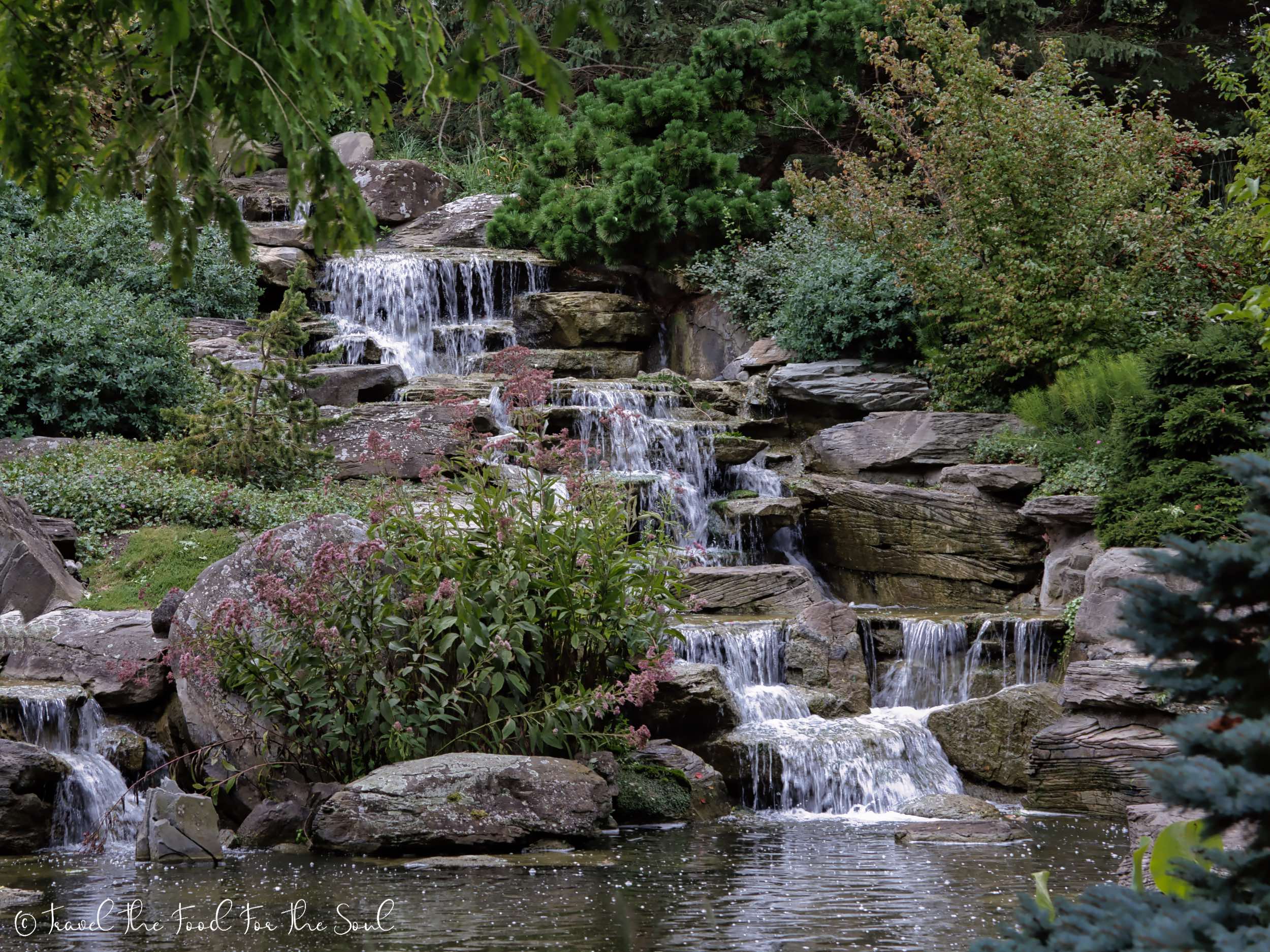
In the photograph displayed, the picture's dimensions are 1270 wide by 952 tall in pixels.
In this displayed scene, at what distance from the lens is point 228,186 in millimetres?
21031

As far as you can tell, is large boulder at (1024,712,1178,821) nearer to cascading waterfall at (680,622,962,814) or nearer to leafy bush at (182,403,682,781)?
cascading waterfall at (680,622,962,814)

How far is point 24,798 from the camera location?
7102mm

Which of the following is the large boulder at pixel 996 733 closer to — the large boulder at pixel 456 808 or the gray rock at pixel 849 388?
the large boulder at pixel 456 808

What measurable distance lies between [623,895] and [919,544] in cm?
757

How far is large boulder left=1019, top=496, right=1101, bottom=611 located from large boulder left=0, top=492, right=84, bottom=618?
28.2ft

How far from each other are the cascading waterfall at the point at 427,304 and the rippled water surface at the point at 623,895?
1107 cm

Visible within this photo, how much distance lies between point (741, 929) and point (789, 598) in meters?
6.44

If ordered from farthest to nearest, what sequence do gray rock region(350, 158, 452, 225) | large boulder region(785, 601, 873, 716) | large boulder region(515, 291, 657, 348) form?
gray rock region(350, 158, 452, 225) < large boulder region(515, 291, 657, 348) < large boulder region(785, 601, 873, 716)

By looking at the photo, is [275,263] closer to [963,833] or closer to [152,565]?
[152,565]

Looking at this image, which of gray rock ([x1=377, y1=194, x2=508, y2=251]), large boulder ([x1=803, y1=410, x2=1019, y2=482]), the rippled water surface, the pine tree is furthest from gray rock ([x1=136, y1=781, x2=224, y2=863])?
gray rock ([x1=377, y1=194, x2=508, y2=251])

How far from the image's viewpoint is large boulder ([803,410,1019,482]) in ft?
44.3

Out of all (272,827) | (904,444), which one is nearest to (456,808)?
(272,827)

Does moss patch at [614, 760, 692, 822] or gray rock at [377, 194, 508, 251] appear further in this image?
gray rock at [377, 194, 508, 251]

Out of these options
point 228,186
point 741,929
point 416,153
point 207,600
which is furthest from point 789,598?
point 416,153
